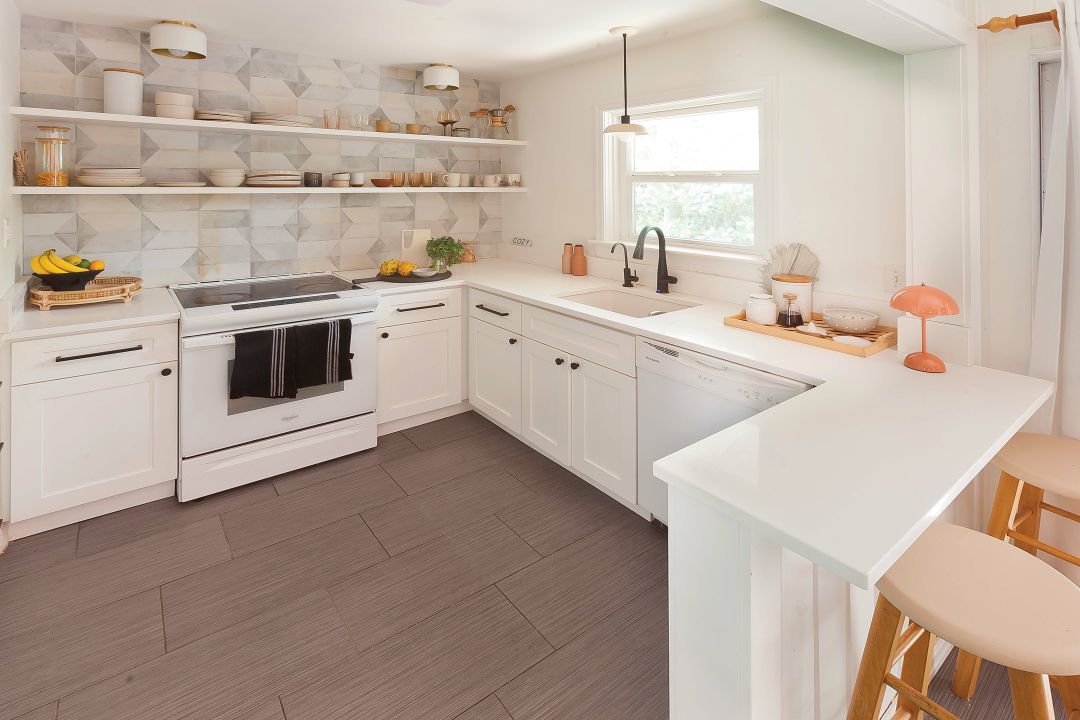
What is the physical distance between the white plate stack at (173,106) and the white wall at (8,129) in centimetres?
55

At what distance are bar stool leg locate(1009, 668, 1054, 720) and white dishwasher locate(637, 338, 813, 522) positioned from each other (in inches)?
36.1

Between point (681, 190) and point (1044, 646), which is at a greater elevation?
point (681, 190)

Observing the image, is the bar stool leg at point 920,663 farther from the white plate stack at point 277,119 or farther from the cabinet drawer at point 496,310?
the white plate stack at point 277,119

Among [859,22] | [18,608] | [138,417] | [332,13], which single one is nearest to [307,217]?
[332,13]

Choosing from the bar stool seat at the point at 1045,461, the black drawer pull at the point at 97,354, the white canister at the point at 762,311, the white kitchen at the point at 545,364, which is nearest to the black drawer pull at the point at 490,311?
the white kitchen at the point at 545,364

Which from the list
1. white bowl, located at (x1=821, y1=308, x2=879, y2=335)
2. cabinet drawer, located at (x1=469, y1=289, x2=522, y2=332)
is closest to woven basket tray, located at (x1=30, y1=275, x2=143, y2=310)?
cabinet drawer, located at (x1=469, y1=289, x2=522, y2=332)

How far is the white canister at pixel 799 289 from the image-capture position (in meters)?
2.48

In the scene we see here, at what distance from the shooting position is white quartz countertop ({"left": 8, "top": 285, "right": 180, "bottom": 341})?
7.79 feet

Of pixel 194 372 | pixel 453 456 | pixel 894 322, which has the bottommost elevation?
pixel 453 456

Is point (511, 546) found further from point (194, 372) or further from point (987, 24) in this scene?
point (987, 24)

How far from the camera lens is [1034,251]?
185 centimetres

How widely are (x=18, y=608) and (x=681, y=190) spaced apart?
11.1 ft

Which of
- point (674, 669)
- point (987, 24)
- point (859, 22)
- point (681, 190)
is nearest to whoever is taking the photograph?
point (674, 669)

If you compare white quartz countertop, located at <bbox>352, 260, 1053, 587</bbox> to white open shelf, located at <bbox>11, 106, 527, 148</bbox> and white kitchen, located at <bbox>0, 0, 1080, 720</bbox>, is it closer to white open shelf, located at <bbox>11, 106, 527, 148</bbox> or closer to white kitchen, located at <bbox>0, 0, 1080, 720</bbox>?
white kitchen, located at <bbox>0, 0, 1080, 720</bbox>
